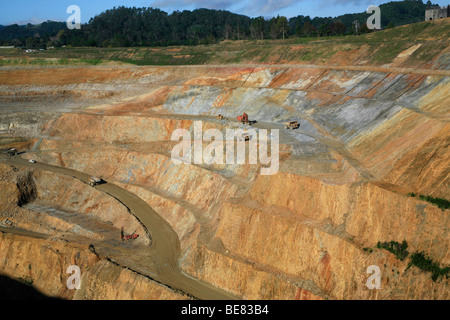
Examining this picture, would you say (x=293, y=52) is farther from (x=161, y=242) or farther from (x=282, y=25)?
(x=161, y=242)

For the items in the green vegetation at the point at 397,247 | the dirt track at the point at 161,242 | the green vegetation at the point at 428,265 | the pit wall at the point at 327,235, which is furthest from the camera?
the dirt track at the point at 161,242

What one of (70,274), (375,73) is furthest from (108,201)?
(375,73)

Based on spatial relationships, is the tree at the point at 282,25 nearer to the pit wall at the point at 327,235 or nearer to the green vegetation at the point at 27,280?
the pit wall at the point at 327,235

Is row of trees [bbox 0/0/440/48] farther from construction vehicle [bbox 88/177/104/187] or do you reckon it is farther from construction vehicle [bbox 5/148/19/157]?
construction vehicle [bbox 88/177/104/187]

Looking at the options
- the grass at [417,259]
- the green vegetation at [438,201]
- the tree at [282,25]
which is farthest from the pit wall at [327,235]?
the tree at [282,25]

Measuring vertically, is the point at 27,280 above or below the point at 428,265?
below

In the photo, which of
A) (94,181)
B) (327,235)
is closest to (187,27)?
(94,181)

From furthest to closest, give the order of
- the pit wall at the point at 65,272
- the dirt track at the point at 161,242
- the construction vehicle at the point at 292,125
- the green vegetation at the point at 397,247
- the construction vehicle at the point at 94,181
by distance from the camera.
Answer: the construction vehicle at the point at 94,181 < the construction vehicle at the point at 292,125 < the pit wall at the point at 65,272 < the dirt track at the point at 161,242 < the green vegetation at the point at 397,247
